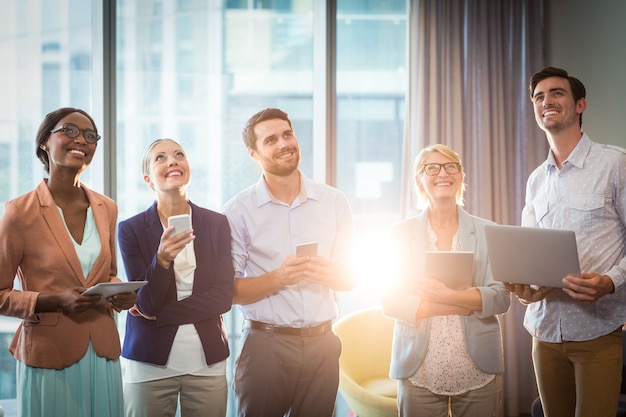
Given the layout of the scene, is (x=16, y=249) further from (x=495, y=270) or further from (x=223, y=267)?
(x=495, y=270)

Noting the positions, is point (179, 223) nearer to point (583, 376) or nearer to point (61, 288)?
point (61, 288)

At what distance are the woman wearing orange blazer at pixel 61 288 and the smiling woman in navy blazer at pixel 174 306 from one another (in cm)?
10

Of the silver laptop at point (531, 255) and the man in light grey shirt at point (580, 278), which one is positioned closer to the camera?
the silver laptop at point (531, 255)

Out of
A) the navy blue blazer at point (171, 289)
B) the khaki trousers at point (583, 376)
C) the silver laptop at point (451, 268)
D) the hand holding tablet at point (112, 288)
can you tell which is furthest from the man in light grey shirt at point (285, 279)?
the khaki trousers at point (583, 376)

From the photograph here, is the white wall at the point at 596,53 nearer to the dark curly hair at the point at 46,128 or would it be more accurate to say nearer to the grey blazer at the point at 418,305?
the grey blazer at the point at 418,305

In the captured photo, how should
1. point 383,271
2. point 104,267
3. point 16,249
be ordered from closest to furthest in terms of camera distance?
point 16,249, point 104,267, point 383,271

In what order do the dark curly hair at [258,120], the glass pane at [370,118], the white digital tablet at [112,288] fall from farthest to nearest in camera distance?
the glass pane at [370,118], the dark curly hair at [258,120], the white digital tablet at [112,288]

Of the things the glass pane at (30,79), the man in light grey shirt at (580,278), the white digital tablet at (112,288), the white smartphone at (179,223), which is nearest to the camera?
the white digital tablet at (112,288)

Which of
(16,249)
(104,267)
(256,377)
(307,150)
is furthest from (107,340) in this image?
(307,150)

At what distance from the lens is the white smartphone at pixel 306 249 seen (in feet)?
8.16

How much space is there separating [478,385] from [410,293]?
46 cm

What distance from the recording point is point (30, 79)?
13.5 ft

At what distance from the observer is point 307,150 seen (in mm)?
4414

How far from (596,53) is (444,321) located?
7.77ft
